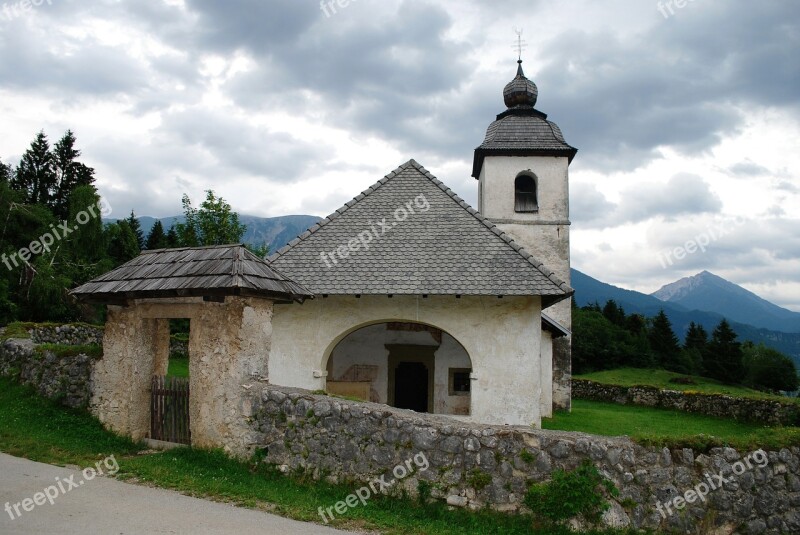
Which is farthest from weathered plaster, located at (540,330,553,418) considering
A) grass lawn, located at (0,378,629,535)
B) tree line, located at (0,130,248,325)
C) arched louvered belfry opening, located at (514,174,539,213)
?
tree line, located at (0,130,248,325)

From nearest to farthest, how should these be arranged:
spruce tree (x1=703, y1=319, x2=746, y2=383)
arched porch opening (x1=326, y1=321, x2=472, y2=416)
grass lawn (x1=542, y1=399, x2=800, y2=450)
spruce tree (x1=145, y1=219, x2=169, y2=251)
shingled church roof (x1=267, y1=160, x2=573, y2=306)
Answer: grass lawn (x1=542, y1=399, x2=800, y2=450) → shingled church roof (x1=267, y1=160, x2=573, y2=306) → arched porch opening (x1=326, y1=321, x2=472, y2=416) → spruce tree (x1=145, y1=219, x2=169, y2=251) → spruce tree (x1=703, y1=319, x2=746, y2=383)

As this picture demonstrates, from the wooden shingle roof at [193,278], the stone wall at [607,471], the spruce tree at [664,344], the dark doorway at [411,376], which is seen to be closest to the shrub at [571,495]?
the stone wall at [607,471]

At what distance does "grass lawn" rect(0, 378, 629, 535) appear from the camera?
5.78 m

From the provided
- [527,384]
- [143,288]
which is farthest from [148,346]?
[527,384]

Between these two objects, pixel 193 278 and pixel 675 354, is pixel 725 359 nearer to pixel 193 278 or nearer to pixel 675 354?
pixel 675 354

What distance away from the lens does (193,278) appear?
25.5ft

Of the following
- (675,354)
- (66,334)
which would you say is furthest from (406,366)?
(675,354)

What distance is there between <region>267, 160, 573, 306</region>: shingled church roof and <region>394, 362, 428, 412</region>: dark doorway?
12.8ft

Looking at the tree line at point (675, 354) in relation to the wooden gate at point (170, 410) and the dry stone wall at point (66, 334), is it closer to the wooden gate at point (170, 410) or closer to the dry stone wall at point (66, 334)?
the dry stone wall at point (66, 334)

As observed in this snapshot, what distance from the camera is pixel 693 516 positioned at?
591 centimetres

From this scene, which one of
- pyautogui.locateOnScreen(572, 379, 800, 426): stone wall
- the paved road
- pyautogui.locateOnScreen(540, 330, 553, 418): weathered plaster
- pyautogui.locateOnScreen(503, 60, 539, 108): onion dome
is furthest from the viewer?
pyautogui.locateOnScreen(503, 60, 539, 108): onion dome

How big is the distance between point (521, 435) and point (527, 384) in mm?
5022

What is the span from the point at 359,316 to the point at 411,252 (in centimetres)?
181

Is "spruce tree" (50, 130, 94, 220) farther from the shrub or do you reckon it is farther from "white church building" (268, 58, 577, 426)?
the shrub
